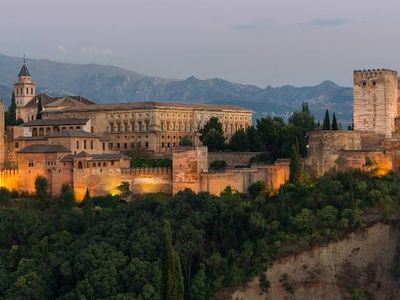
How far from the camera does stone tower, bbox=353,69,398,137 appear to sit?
150 ft

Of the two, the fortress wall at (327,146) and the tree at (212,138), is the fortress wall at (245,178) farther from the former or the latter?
the tree at (212,138)

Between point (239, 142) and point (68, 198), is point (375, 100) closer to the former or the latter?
→ point (239, 142)

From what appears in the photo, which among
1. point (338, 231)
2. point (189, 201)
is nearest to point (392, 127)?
point (338, 231)

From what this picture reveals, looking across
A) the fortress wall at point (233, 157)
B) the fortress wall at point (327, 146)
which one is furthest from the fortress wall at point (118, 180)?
the fortress wall at point (327, 146)

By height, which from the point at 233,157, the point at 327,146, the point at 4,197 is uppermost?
the point at 327,146

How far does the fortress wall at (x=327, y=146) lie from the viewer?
143ft

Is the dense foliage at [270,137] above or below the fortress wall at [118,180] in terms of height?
above

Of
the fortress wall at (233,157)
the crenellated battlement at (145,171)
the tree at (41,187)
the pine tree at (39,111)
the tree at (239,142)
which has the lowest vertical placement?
the tree at (41,187)

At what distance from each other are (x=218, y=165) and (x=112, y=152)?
6.15 m

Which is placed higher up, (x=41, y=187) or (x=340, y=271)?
(x=41, y=187)

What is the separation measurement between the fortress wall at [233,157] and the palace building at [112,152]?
19 centimetres

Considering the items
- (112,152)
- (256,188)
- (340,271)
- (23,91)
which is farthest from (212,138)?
(23,91)

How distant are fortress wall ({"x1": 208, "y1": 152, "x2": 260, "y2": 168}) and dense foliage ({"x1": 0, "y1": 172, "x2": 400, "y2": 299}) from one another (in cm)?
714

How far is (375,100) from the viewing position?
46031 mm
